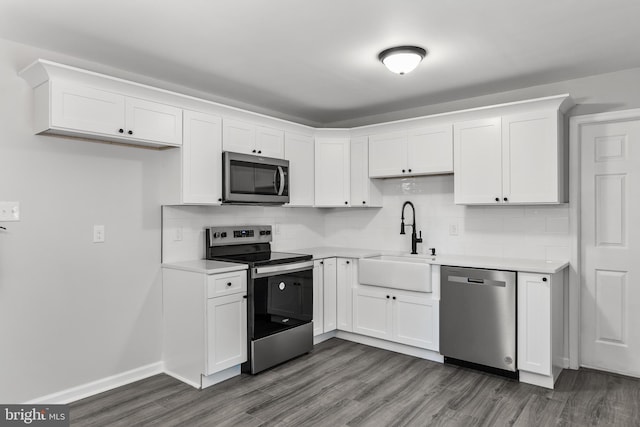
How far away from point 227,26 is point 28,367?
2.49 metres

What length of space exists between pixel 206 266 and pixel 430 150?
2.23m

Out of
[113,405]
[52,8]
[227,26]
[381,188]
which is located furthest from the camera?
[381,188]

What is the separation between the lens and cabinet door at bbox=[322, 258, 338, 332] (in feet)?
13.3

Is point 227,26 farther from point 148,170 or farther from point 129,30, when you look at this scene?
point 148,170

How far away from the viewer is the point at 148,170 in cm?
326

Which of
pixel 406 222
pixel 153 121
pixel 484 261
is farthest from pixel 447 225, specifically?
pixel 153 121

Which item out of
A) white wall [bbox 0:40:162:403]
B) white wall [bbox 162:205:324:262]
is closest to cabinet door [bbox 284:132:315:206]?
white wall [bbox 162:205:324:262]

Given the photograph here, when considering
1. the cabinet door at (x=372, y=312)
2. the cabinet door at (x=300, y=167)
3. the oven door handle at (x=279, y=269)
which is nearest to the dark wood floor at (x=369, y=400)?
the cabinet door at (x=372, y=312)

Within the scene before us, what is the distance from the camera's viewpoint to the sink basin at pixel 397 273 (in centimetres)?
350

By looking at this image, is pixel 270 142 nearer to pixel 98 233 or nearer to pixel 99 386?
pixel 98 233

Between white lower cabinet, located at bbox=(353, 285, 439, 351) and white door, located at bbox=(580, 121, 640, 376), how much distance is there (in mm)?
1258

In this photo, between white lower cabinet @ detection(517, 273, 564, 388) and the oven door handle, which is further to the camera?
the oven door handle

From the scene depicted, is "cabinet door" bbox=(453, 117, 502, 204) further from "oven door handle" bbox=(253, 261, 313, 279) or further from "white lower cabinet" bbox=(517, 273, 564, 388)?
"oven door handle" bbox=(253, 261, 313, 279)

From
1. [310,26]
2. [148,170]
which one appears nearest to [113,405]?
[148,170]
